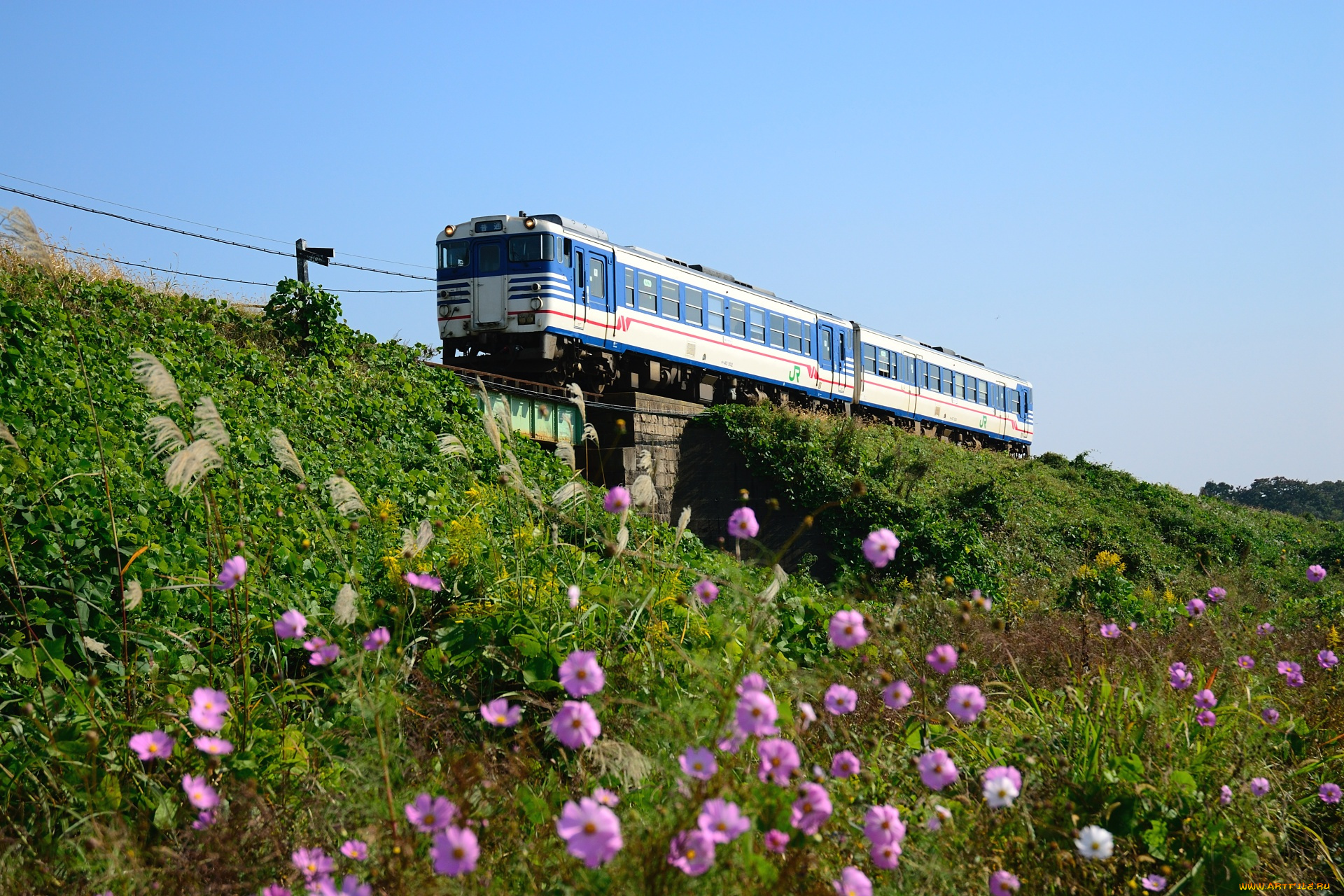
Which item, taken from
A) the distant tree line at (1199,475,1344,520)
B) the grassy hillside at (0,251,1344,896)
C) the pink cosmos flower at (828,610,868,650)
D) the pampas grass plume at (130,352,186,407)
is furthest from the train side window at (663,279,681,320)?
the distant tree line at (1199,475,1344,520)

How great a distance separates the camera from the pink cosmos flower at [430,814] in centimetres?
183

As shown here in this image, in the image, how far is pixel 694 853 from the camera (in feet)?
5.65

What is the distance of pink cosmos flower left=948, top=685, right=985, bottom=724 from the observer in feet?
7.69

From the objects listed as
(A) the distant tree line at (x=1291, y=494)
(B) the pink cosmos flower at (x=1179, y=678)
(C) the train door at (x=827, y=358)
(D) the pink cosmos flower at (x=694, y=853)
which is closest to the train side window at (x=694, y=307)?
(C) the train door at (x=827, y=358)

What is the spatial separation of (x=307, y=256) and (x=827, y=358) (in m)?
11.2

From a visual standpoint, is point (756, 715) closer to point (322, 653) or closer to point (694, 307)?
point (322, 653)

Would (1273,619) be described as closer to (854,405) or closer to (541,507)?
(541,507)

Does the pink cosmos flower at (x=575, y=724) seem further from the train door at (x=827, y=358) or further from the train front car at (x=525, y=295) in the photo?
the train door at (x=827, y=358)

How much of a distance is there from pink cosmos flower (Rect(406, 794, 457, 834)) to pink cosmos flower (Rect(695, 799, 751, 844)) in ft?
1.58

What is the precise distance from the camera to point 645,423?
1520 centimetres

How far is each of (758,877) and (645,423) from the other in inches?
524

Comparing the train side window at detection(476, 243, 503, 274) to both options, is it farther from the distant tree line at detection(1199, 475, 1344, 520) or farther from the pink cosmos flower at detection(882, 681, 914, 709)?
the distant tree line at detection(1199, 475, 1344, 520)

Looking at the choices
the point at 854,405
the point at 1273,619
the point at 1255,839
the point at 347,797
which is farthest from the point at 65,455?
the point at 854,405

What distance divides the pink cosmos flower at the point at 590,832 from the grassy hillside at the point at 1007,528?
8.13m
